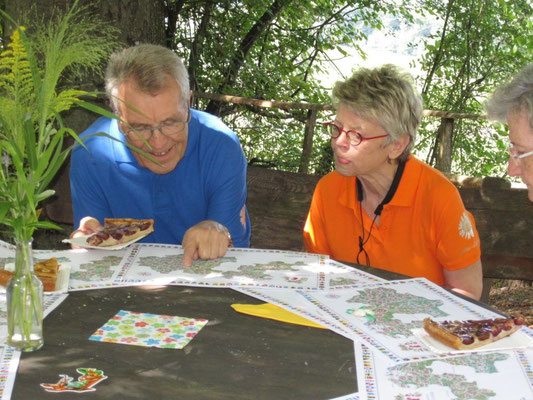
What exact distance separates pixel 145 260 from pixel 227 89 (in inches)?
175

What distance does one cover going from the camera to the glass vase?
5.89 feet

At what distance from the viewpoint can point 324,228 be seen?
10.7 ft

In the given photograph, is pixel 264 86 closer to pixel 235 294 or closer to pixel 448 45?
pixel 448 45

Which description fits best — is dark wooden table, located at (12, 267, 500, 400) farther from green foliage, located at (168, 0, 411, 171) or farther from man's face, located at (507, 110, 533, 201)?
green foliage, located at (168, 0, 411, 171)

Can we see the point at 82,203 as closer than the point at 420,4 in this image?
Yes

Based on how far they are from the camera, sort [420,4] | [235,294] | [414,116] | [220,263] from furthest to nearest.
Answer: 1. [420,4]
2. [414,116]
3. [220,263]
4. [235,294]

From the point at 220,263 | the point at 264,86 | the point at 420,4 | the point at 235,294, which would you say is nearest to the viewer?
the point at 235,294

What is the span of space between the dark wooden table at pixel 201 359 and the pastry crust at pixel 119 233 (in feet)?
1.78

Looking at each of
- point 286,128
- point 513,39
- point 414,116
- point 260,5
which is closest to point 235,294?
point 414,116

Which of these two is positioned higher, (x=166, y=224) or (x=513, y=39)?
(x=513, y=39)

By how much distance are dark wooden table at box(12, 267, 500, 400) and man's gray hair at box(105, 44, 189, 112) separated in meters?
1.02

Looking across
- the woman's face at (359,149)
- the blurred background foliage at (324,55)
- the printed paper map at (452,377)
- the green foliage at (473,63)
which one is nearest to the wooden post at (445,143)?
the blurred background foliage at (324,55)

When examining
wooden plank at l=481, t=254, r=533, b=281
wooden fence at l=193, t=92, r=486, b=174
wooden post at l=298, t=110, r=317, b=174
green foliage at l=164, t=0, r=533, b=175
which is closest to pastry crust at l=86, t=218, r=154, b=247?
Answer: wooden plank at l=481, t=254, r=533, b=281

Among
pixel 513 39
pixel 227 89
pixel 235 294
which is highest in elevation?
pixel 513 39
